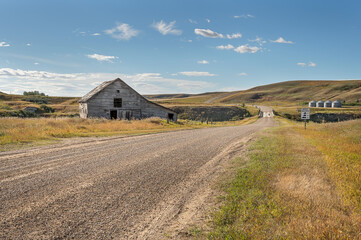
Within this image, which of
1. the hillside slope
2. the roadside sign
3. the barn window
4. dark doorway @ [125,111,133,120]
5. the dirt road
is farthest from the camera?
the hillside slope

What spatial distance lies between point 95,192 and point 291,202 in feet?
15.7

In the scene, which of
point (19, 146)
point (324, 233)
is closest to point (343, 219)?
point (324, 233)

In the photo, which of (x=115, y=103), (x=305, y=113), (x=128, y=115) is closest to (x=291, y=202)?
(x=305, y=113)

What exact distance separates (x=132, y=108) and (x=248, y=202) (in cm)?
3210

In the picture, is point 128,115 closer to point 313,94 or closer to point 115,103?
point 115,103

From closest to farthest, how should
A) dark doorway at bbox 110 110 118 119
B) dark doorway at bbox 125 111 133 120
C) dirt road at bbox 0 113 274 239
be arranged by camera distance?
1. dirt road at bbox 0 113 274 239
2. dark doorway at bbox 110 110 118 119
3. dark doorway at bbox 125 111 133 120

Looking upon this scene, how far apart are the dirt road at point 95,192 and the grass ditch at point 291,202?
3.88 feet

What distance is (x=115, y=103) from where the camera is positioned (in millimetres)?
34250

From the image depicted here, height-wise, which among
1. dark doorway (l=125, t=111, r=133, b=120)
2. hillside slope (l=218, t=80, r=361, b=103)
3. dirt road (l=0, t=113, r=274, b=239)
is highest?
hillside slope (l=218, t=80, r=361, b=103)

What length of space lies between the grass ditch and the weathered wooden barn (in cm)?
2868

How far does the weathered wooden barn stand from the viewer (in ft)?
107

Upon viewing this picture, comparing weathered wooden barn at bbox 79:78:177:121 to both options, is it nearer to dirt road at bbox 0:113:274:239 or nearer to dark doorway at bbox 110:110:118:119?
dark doorway at bbox 110:110:118:119

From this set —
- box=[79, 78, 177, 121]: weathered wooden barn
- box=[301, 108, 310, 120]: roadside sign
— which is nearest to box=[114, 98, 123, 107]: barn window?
box=[79, 78, 177, 121]: weathered wooden barn

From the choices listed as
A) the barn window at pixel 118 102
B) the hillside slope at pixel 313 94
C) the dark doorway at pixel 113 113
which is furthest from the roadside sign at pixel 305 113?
the hillside slope at pixel 313 94
